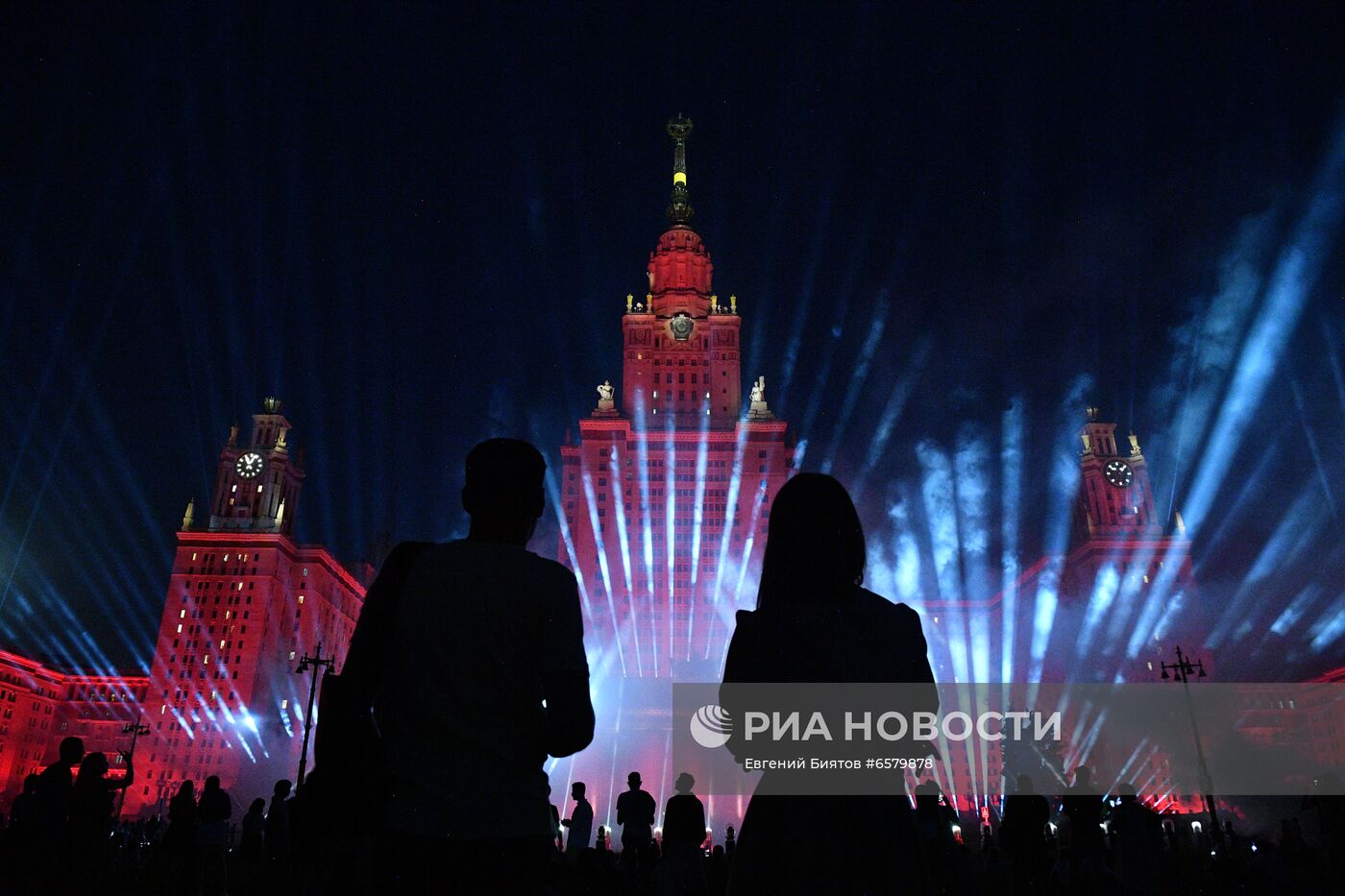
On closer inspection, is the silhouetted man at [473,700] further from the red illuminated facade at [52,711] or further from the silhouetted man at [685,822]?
the red illuminated facade at [52,711]

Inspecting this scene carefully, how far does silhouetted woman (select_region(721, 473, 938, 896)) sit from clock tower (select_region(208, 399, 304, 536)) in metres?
119

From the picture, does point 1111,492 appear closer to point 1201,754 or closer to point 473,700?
point 1201,754

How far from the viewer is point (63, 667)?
392ft

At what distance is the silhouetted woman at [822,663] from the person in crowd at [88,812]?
1050 cm

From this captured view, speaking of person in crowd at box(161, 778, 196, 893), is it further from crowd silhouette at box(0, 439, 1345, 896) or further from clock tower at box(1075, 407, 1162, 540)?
clock tower at box(1075, 407, 1162, 540)

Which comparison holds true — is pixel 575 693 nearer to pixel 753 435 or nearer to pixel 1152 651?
pixel 753 435

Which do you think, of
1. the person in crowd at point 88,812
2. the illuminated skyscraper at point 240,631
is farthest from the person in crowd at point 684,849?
the illuminated skyscraper at point 240,631

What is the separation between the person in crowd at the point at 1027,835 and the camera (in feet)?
34.0

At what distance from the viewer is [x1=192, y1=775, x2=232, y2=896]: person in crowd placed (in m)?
11.2

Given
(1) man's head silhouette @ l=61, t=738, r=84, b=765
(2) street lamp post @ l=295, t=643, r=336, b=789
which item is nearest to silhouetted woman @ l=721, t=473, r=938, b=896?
(1) man's head silhouette @ l=61, t=738, r=84, b=765

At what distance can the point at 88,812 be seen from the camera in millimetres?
10859

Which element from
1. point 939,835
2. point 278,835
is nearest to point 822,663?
point 939,835

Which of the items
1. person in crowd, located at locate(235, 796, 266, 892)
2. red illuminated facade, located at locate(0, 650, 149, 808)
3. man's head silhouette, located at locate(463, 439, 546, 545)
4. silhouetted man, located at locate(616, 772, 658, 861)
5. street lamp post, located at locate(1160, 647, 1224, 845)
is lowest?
person in crowd, located at locate(235, 796, 266, 892)

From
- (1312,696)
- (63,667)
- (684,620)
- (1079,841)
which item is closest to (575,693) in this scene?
(1079,841)
